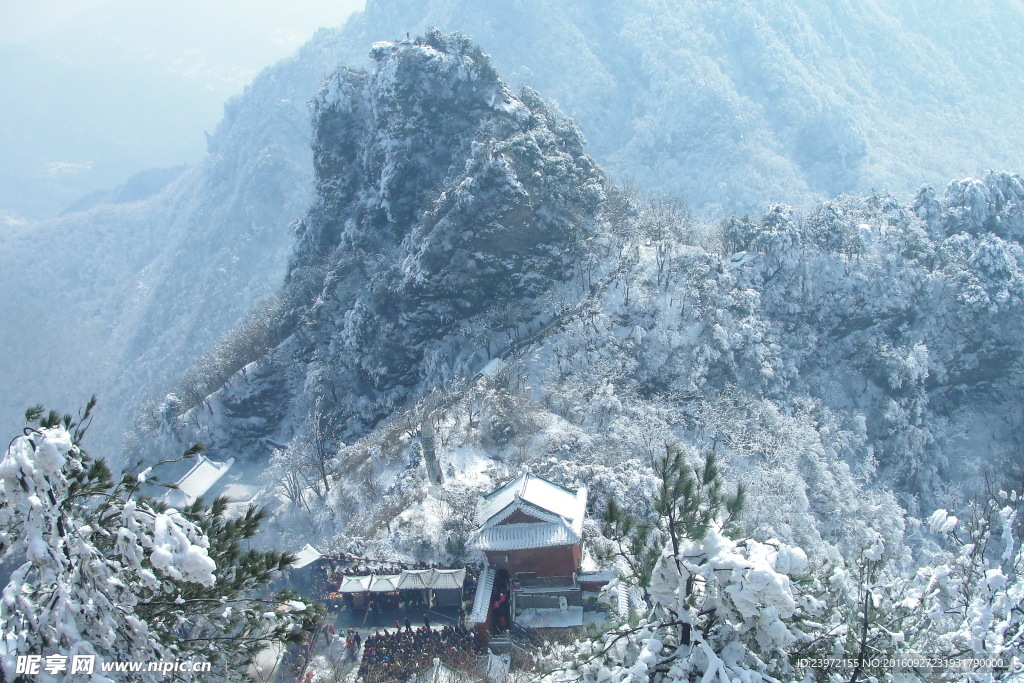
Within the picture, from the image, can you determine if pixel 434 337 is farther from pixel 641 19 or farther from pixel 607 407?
pixel 641 19

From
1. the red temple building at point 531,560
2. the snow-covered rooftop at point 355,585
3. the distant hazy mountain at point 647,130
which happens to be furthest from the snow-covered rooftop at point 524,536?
the distant hazy mountain at point 647,130

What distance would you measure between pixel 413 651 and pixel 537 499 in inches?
236

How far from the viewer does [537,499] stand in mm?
21109

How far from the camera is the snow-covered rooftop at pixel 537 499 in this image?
2086cm

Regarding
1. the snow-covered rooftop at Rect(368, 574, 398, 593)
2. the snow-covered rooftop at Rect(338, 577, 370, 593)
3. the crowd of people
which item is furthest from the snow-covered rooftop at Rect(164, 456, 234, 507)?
the crowd of people

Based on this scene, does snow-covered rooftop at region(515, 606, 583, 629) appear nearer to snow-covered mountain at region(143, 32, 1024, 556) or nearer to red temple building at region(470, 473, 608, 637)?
red temple building at region(470, 473, 608, 637)

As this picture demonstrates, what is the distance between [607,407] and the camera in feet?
115

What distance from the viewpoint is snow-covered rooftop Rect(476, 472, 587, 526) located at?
20859 millimetres

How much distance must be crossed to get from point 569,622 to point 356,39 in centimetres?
13845

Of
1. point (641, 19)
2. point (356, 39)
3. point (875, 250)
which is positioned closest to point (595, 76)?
point (641, 19)

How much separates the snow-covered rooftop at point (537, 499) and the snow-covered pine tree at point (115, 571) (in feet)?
42.4

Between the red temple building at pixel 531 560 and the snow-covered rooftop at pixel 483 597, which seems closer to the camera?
the snow-covered rooftop at pixel 483 597

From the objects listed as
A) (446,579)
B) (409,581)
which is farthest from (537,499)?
(409,581)

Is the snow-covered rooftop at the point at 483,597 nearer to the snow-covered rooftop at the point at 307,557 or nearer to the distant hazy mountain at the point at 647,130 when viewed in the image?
the snow-covered rooftop at the point at 307,557
